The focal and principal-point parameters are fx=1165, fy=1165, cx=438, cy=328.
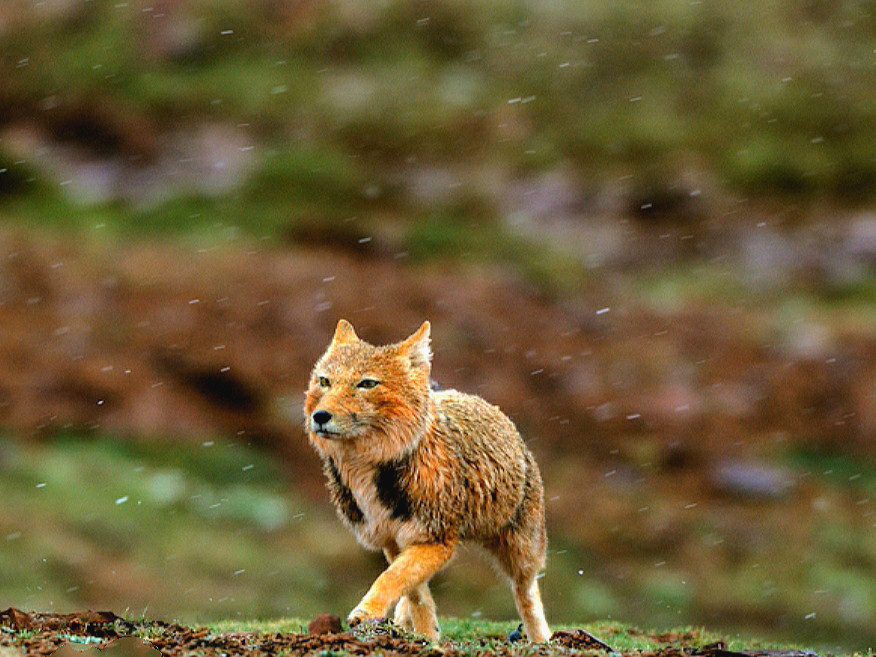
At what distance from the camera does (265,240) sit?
93.5ft

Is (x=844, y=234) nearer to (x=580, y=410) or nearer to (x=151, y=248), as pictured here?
(x=580, y=410)

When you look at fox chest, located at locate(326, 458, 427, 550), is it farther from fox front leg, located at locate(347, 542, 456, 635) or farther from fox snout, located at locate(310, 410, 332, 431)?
fox snout, located at locate(310, 410, 332, 431)

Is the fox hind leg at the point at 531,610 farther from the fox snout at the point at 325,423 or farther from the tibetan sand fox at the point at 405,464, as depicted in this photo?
the fox snout at the point at 325,423

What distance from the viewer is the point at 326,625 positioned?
7.28m

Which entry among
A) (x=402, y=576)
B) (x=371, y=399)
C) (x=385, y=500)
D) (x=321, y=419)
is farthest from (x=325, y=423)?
(x=402, y=576)

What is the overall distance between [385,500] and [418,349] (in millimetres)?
1155

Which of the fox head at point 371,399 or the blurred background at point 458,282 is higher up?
the fox head at point 371,399

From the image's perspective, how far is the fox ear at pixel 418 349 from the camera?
8.71 meters

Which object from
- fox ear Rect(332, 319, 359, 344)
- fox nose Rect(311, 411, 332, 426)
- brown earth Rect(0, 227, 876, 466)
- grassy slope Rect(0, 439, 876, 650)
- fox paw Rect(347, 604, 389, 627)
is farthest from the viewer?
brown earth Rect(0, 227, 876, 466)

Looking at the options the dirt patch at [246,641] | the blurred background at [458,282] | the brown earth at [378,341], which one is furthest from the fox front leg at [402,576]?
the brown earth at [378,341]

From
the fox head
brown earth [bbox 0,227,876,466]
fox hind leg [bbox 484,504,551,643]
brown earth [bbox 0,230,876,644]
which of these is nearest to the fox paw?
the fox head

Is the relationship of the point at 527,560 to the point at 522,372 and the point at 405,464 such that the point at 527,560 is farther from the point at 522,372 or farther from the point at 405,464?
the point at 522,372

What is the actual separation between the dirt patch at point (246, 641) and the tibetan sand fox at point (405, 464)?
0.78 metres

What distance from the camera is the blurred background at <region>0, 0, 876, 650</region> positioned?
1988 centimetres
